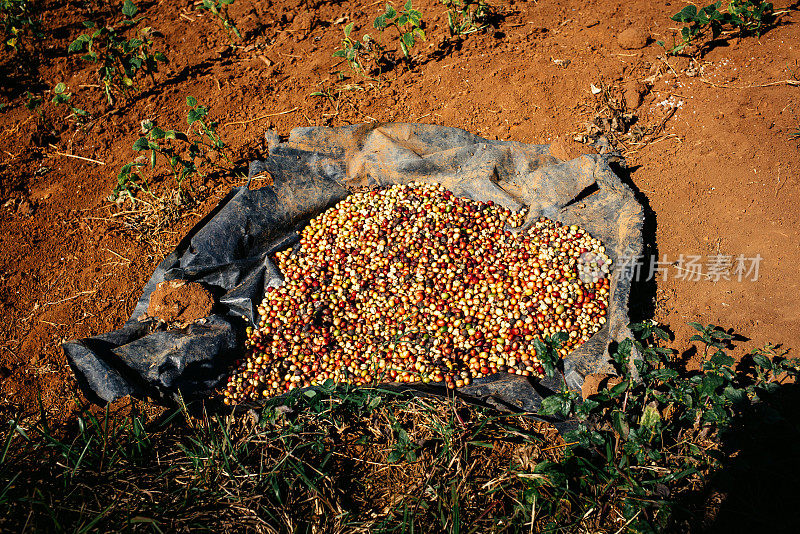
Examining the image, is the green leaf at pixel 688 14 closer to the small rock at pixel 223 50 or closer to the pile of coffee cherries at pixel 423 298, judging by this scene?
the pile of coffee cherries at pixel 423 298

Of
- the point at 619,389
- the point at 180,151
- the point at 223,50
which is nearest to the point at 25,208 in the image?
the point at 180,151

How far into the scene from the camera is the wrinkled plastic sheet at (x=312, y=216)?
2523 millimetres

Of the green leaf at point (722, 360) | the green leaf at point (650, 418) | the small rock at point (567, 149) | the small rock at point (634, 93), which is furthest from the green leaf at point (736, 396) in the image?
the small rock at point (634, 93)

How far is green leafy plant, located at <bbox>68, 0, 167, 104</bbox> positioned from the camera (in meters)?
3.73

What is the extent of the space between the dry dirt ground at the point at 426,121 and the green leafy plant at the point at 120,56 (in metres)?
0.17

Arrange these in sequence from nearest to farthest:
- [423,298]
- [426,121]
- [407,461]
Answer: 1. [407,461]
2. [423,298]
3. [426,121]

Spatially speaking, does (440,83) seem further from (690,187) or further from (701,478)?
(701,478)

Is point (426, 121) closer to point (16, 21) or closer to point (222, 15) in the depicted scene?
point (222, 15)

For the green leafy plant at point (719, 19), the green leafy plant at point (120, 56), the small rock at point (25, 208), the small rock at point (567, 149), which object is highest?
the green leafy plant at point (120, 56)

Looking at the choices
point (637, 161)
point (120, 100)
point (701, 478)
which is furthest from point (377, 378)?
point (120, 100)

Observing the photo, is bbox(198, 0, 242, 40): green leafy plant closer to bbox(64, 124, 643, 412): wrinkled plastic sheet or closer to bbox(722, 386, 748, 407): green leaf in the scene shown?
bbox(64, 124, 643, 412): wrinkled plastic sheet

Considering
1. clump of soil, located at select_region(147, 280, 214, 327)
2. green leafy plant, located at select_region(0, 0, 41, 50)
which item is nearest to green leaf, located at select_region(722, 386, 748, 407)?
clump of soil, located at select_region(147, 280, 214, 327)

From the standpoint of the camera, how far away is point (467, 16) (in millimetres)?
4145

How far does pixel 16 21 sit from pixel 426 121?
4079mm
